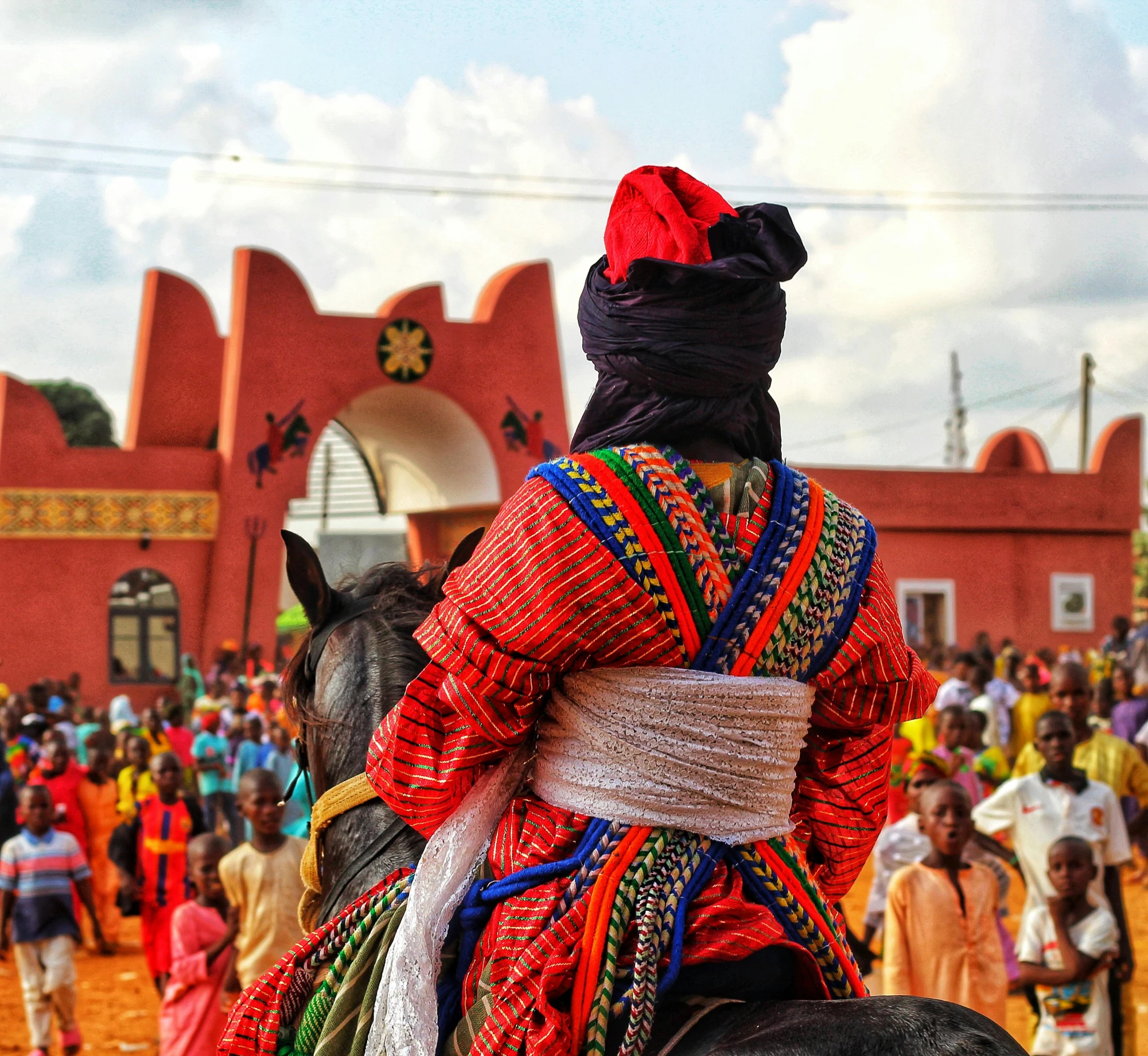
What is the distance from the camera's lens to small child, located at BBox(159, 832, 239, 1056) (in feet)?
18.5

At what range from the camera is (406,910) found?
2.08m

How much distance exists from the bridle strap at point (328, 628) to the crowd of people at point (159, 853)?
0.24m

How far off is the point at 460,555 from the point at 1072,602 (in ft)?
74.1

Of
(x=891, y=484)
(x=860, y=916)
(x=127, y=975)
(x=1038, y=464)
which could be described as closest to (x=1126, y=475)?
(x=1038, y=464)

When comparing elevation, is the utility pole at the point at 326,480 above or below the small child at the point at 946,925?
above

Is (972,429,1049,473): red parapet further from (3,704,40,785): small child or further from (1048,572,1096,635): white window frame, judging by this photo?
(3,704,40,785): small child

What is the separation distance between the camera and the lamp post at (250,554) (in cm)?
2020

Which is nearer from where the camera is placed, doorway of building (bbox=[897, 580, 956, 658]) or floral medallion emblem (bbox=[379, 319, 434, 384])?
floral medallion emblem (bbox=[379, 319, 434, 384])

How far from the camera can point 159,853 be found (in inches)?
330

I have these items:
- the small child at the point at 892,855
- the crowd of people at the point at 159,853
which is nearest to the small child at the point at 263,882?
the crowd of people at the point at 159,853

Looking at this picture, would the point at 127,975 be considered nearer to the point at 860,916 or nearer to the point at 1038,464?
the point at 860,916

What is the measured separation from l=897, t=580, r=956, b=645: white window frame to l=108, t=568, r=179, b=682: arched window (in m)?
11.1

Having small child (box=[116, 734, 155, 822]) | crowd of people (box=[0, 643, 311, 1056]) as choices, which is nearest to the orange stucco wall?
crowd of people (box=[0, 643, 311, 1056])

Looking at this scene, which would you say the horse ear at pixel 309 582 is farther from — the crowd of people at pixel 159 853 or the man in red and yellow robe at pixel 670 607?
the man in red and yellow robe at pixel 670 607
